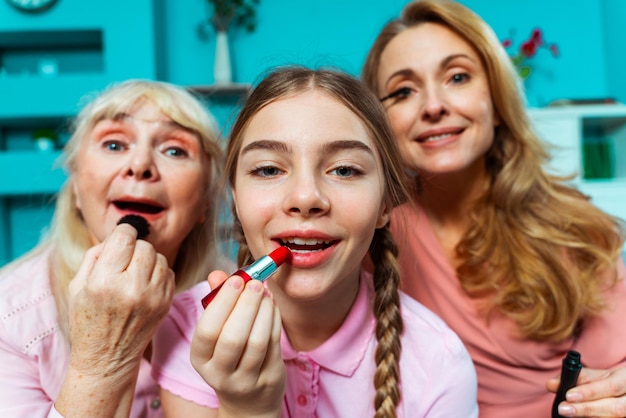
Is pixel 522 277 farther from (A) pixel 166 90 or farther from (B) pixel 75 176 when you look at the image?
(B) pixel 75 176

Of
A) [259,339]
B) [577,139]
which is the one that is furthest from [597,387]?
[577,139]

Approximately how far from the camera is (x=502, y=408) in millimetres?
1174

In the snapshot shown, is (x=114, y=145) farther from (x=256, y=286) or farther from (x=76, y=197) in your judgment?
(x=256, y=286)

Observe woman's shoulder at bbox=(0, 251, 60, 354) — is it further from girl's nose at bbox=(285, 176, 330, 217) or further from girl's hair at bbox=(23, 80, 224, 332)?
girl's nose at bbox=(285, 176, 330, 217)

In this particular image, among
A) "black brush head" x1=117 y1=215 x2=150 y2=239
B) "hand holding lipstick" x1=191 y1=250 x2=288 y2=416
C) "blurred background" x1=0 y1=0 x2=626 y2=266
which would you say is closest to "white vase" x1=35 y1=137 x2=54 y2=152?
"blurred background" x1=0 y1=0 x2=626 y2=266

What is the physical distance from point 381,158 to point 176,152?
1.47 feet

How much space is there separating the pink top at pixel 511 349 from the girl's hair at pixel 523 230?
0.10ft

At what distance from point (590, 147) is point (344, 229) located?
2.92 m

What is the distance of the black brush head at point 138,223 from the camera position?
933 millimetres

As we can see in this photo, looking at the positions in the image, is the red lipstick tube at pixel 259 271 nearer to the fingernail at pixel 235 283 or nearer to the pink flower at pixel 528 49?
the fingernail at pixel 235 283

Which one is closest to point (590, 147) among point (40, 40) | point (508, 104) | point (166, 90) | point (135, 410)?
point (508, 104)

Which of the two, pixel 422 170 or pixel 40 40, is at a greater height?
pixel 40 40

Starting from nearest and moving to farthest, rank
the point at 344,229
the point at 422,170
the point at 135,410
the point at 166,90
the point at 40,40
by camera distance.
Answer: the point at 344,229, the point at 135,410, the point at 166,90, the point at 422,170, the point at 40,40

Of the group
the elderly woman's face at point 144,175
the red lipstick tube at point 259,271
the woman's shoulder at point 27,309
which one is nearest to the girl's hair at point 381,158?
the elderly woman's face at point 144,175
